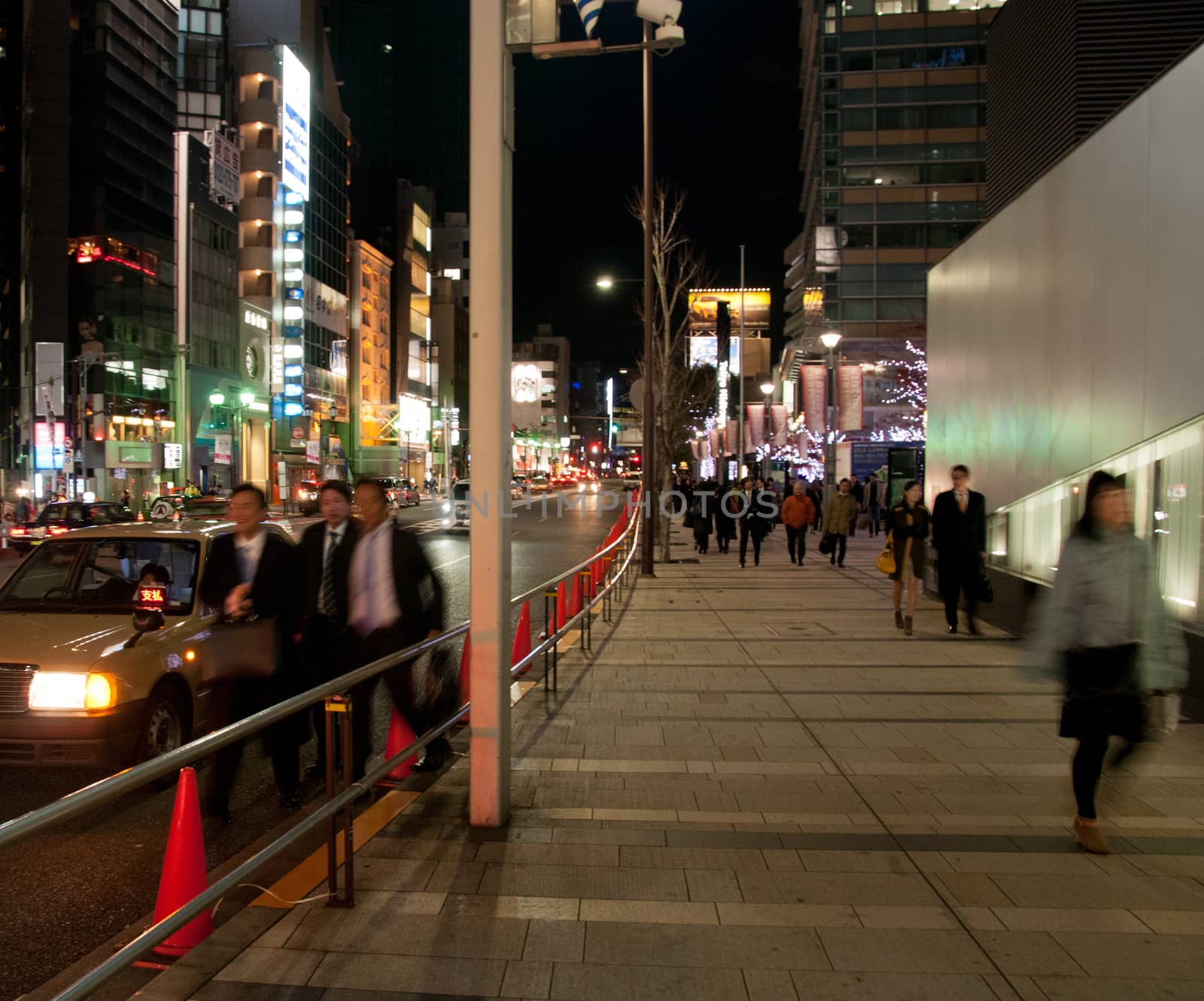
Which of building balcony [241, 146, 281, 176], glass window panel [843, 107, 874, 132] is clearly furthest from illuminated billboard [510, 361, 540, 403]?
building balcony [241, 146, 281, 176]

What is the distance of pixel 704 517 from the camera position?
27031 millimetres

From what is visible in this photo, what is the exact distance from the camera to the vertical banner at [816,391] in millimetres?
26938

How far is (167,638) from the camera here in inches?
257

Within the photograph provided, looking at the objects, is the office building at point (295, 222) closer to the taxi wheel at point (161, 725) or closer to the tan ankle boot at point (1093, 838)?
the taxi wheel at point (161, 725)

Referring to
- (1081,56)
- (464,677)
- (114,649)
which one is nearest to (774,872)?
(464,677)

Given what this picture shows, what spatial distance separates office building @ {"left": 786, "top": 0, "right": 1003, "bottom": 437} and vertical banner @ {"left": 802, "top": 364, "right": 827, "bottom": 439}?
33173mm

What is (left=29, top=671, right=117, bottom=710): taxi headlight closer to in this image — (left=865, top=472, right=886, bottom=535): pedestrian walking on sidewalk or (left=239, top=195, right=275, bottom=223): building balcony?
(left=865, top=472, right=886, bottom=535): pedestrian walking on sidewalk

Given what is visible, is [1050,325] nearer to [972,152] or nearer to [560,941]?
[560,941]

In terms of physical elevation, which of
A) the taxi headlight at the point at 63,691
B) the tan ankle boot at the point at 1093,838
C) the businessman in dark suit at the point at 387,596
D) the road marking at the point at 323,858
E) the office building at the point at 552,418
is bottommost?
the road marking at the point at 323,858

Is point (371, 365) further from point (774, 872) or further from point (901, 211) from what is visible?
point (774, 872)

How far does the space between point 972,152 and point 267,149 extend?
154 feet

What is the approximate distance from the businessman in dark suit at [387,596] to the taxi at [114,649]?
531 mm

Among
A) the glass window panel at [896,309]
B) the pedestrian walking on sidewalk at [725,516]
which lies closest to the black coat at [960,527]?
the pedestrian walking on sidewalk at [725,516]

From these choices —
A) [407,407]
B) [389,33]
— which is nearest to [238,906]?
[407,407]
